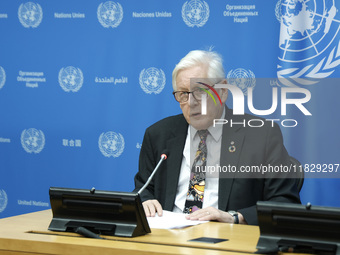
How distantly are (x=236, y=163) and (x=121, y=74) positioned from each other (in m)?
1.68

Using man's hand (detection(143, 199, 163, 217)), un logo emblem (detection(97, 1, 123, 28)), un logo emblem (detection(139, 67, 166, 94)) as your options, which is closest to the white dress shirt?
man's hand (detection(143, 199, 163, 217))

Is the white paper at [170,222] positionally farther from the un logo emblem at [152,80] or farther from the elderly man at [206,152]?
the un logo emblem at [152,80]

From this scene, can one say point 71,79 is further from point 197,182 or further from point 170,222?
point 170,222

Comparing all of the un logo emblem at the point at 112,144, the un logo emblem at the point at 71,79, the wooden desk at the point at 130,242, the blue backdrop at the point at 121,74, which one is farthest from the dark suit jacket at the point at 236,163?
the un logo emblem at the point at 71,79

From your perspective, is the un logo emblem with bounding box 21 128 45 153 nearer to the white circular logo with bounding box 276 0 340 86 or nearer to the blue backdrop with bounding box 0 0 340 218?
the blue backdrop with bounding box 0 0 340 218

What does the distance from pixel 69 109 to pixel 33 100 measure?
0.34 meters

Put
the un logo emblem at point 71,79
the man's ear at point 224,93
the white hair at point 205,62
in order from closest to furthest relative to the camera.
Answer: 1. the white hair at point 205,62
2. the man's ear at point 224,93
3. the un logo emblem at point 71,79

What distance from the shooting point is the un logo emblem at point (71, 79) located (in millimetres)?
4070

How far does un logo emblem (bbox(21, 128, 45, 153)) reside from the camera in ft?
13.8

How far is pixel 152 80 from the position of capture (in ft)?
12.6

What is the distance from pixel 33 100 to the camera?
166 inches

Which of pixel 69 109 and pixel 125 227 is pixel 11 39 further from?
pixel 125 227

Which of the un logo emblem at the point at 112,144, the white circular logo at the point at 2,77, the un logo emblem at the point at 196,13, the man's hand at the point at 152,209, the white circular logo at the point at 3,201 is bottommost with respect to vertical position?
the white circular logo at the point at 3,201

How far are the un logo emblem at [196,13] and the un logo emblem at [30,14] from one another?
126 cm
